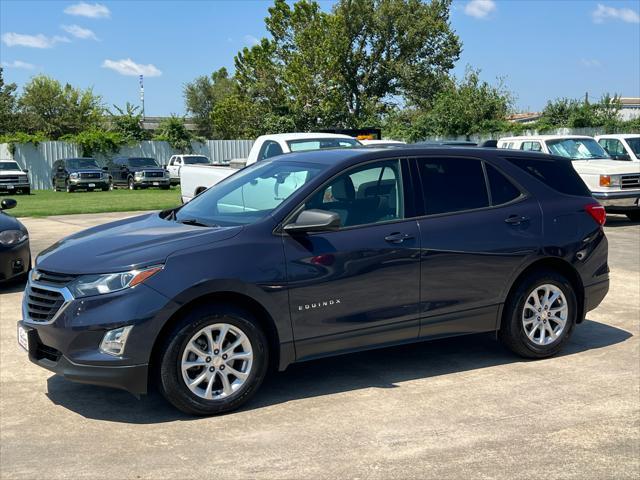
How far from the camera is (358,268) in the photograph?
5.33 meters

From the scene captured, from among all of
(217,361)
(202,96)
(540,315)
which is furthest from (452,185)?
(202,96)

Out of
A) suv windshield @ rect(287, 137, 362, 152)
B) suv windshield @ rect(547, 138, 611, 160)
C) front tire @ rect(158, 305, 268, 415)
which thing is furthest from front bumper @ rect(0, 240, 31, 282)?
suv windshield @ rect(547, 138, 611, 160)

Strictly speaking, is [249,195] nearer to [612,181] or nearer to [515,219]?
[515,219]

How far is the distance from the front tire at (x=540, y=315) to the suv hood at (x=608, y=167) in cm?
1101

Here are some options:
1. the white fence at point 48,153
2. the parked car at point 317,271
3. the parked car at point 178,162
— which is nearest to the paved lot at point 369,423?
the parked car at point 317,271

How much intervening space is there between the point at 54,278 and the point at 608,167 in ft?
46.8

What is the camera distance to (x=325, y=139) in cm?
1404

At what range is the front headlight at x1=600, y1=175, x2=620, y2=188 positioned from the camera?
16.4 m

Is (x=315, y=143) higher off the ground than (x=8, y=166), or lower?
higher

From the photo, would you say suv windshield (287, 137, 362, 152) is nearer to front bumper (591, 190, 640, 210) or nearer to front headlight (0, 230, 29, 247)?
front headlight (0, 230, 29, 247)

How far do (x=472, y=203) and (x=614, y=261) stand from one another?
6564mm

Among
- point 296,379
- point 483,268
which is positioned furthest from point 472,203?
point 296,379

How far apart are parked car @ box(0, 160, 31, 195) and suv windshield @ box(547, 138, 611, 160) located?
83.7 feet

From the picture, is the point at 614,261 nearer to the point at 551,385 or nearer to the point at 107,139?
the point at 551,385
